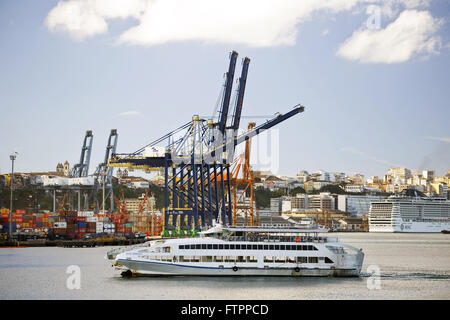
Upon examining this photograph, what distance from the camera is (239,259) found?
41.9 m

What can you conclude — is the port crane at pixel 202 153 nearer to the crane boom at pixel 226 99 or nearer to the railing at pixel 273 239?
the crane boom at pixel 226 99

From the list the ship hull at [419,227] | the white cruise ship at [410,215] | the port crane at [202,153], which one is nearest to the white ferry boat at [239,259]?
the port crane at [202,153]

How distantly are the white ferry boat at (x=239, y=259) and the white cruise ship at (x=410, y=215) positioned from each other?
138838mm

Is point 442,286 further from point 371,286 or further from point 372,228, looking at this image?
point 372,228

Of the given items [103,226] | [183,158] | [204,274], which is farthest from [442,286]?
[103,226]

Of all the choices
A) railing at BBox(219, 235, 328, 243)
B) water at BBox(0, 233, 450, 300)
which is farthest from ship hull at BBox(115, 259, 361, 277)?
railing at BBox(219, 235, 328, 243)

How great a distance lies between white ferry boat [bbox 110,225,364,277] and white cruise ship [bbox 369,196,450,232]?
456 ft

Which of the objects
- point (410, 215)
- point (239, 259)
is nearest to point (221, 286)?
point (239, 259)

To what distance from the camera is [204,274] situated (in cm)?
4166

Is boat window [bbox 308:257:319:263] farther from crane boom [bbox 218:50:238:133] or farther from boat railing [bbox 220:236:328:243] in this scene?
crane boom [bbox 218:50:238:133]

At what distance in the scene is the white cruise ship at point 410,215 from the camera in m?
176

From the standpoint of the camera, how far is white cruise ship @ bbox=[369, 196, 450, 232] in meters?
176

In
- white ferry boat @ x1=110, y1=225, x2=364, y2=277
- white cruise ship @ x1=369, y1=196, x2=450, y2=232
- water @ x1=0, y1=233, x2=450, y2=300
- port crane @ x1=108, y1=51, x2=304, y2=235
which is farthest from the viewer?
white cruise ship @ x1=369, y1=196, x2=450, y2=232

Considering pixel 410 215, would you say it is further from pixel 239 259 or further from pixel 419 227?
pixel 239 259
